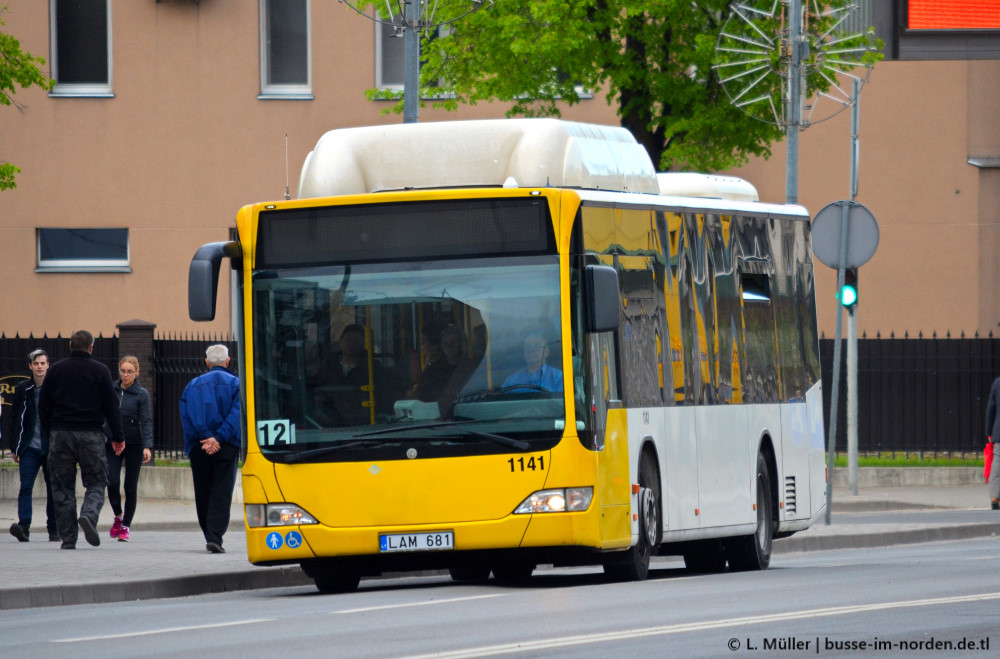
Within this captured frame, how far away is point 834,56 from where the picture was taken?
28.5 m

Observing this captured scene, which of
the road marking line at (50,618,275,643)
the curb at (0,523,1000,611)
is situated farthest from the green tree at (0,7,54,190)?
the road marking line at (50,618,275,643)

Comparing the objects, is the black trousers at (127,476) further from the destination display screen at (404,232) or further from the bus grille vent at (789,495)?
the destination display screen at (404,232)

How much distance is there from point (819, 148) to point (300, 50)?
30.0 ft

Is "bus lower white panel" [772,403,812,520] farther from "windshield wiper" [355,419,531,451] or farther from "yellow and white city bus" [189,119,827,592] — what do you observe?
"windshield wiper" [355,419,531,451]

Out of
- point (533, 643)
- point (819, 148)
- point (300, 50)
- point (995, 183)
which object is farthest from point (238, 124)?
point (533, 643)

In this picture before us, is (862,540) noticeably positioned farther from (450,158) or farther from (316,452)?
(316,452)

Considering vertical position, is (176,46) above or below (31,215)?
above

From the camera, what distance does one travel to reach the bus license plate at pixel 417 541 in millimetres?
12711

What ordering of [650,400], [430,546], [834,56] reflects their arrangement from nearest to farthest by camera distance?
[430,546] → [650,400] → [834,56]

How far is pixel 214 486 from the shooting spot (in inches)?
691

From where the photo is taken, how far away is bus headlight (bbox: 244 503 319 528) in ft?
42.4

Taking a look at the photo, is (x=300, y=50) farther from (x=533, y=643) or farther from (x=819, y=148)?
(x=533, y=643)

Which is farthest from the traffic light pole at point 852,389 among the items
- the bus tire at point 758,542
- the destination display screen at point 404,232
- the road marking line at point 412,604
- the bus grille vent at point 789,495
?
the road marking line at point 412,604

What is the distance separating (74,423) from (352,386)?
206 inches
